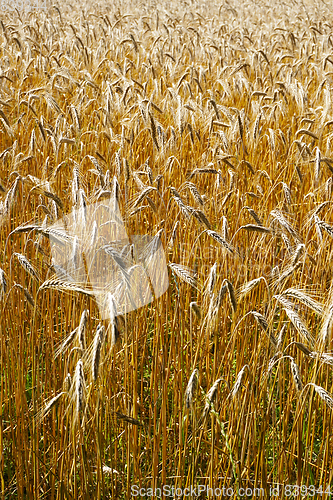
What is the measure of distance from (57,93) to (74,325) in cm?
265

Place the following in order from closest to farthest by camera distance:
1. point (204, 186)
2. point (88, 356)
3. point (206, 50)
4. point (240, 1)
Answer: point (88, 356), point (204, 186), point (206, 50), point (240, 1)

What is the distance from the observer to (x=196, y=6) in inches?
396

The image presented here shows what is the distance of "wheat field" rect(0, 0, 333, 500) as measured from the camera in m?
1.16

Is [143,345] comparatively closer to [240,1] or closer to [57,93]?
[57,93]

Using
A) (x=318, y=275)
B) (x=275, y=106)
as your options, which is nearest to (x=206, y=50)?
(x=275, y=106)

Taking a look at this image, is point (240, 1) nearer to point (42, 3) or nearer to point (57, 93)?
→ point (42, 3)

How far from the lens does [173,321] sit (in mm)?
1434

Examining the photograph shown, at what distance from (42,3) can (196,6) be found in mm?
3185

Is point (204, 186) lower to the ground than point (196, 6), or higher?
lower

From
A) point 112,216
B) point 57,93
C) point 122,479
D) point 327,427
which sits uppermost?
point 57,93

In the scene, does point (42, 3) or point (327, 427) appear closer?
point (327, 427)

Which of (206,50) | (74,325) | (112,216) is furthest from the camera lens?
(206,50)

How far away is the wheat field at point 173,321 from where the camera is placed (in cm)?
116

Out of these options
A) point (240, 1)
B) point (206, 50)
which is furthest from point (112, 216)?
point (240, 1)
